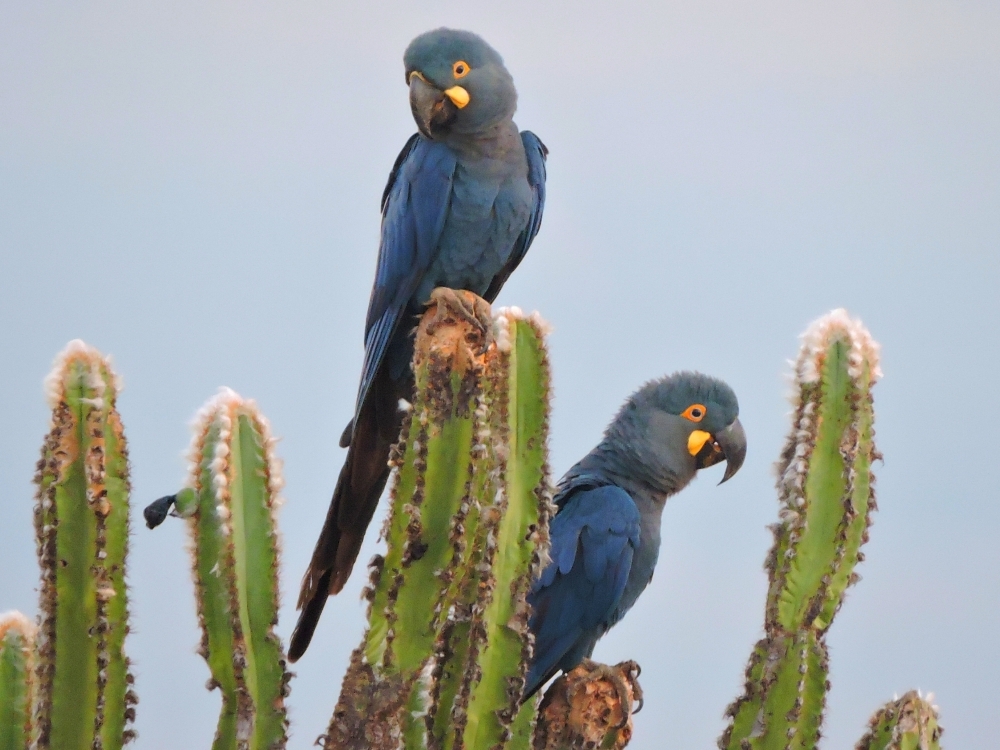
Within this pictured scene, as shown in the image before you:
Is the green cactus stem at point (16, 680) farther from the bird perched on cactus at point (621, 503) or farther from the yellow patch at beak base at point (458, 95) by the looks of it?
the yellow patch at beak base at point (458, 95)

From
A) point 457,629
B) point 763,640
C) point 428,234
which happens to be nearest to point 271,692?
point 457,629

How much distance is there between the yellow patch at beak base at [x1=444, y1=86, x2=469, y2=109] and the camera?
4.39 metres

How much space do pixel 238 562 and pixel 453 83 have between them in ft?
7.66

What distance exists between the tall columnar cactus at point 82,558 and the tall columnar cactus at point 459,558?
0.63 m

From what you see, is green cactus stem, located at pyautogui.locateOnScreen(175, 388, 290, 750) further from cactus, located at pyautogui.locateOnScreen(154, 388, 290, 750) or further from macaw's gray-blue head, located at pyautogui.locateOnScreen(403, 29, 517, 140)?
macaw's gray-blue head, located at pyautogui.locateOnScreen(403, 29, 517, 140)

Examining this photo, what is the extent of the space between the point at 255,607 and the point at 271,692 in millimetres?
238

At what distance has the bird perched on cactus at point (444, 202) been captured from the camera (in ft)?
14.4

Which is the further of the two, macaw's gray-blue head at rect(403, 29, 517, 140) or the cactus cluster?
macaw's gray-blue head at rect(403, 29, 517, 140)

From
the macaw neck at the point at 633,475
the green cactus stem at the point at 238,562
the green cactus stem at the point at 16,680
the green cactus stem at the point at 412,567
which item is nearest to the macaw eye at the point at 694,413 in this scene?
the macaw neck at the point at 633,475

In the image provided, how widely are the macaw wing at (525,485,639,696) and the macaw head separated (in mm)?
437

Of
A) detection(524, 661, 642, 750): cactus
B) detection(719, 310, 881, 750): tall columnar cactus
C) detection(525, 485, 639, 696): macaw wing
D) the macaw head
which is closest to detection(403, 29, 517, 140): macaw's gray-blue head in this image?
the macaw head

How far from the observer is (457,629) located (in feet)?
9.60

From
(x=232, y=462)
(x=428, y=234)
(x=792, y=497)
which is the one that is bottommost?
(x=232, y=462)

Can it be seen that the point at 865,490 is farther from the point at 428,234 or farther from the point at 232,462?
the point at 428,234
